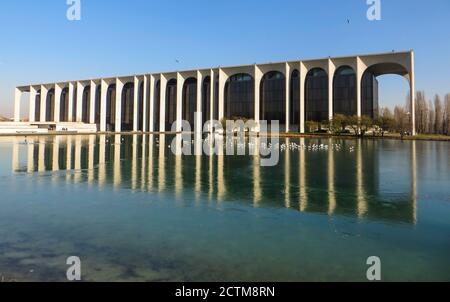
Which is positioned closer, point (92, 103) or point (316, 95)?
point (316, 95)

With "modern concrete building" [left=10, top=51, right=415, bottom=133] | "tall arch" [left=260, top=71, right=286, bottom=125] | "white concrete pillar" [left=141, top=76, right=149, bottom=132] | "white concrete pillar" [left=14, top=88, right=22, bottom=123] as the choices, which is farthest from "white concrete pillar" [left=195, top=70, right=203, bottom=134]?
"white concrete pillar" [left=14, top=88, right=22, bottom=123]

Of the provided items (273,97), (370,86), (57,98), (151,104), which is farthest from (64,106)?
(370,86)

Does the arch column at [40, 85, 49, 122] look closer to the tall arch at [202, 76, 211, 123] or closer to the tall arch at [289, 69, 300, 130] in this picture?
the tall arch at [202, 76, 211, 123]

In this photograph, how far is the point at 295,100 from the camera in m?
80.9

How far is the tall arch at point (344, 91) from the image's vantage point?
74.8 metres

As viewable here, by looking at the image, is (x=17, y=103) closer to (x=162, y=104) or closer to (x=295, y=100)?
(x=162, y=104)

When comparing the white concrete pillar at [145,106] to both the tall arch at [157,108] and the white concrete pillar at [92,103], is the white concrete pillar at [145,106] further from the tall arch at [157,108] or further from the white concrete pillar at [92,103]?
the white concrete pillar at [92,103]

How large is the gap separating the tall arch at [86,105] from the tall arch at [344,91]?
75717mm

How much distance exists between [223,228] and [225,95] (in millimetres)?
83933

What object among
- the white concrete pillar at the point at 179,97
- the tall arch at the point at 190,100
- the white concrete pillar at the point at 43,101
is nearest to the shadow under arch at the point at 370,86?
the tall arch at the point at 190,100

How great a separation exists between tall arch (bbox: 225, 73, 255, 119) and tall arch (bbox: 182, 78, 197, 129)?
9890mm

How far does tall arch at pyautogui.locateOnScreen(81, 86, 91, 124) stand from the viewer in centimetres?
10956
